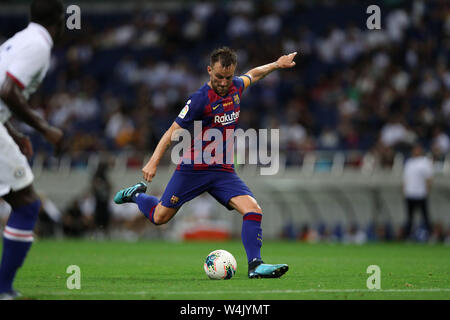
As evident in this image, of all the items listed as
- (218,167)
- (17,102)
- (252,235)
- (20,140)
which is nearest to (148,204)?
(218,167)

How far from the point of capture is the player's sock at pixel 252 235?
891 cm

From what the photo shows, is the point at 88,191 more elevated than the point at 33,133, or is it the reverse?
the point at 33,133

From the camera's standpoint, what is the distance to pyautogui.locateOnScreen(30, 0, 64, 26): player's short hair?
6793mm

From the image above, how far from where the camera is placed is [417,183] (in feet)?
67.4

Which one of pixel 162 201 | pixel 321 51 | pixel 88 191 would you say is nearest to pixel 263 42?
pixel 321 51

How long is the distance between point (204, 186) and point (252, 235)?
2.93 ft

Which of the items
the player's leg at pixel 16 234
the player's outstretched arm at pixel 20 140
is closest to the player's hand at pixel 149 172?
the player's outstretched arm at pixel 20 140

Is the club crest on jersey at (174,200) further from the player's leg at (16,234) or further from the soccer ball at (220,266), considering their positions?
the player's leg at (16,234)

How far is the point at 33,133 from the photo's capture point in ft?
90.8

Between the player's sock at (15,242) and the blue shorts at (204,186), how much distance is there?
112 inches

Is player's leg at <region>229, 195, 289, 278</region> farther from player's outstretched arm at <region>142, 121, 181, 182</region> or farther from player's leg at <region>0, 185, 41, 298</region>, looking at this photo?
player's leg at <region>0, 185, 41, 298</region>

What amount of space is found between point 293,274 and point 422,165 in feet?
39.7

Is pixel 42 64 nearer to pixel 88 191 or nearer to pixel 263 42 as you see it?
pixel 88 191
